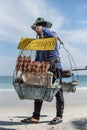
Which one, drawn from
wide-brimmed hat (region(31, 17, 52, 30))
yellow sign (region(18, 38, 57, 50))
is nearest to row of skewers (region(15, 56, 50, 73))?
yellow sign (region(18, 38, 57, 50))

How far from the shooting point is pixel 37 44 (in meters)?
8.10

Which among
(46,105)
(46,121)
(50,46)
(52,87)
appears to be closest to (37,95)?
(52,87)

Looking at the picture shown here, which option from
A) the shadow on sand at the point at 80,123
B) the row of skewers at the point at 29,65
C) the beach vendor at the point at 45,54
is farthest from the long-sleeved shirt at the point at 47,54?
the shadow on sand at the point at 80,123

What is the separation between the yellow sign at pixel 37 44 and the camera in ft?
26.2

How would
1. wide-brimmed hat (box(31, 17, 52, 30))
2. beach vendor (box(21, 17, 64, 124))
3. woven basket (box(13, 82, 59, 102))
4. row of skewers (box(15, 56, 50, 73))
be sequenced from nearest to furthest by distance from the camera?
1. woven basket (box(13, 82, 59, 102))
2. row of skewers (box(15, 56, 50, 73))
3. beach vendor (box(21, 17, 64, 124))
4. wide-brimmed hat (box(31, 17, 52, 30))

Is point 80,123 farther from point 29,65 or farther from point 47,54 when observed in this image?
point 29,65

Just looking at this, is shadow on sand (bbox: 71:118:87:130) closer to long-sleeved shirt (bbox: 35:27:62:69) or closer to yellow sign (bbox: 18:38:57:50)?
long-sleeved shirt (bbox: 35:27:62:69)

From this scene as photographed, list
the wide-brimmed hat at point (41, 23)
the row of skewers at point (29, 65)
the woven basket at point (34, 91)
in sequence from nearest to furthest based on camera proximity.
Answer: the woven basket at point (34, 91) < the row of skewers at point (29, 65) < the wide-brimmed hat at point (41, 23)

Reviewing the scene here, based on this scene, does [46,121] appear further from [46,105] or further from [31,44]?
[46,105]

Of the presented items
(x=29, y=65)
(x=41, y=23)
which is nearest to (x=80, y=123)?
(x=29, y=65)

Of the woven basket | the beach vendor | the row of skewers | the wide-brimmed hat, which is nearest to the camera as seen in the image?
the woven basket

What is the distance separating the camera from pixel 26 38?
27.3ft

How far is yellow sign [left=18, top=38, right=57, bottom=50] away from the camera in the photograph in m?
7.98

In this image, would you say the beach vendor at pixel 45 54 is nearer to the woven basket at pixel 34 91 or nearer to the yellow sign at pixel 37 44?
the yellow sign at pixel 37 44
